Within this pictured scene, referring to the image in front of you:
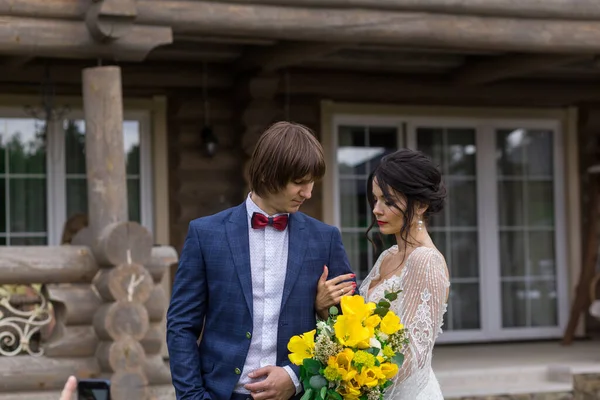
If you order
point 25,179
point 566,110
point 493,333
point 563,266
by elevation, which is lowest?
point 493,333

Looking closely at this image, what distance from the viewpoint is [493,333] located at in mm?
9180

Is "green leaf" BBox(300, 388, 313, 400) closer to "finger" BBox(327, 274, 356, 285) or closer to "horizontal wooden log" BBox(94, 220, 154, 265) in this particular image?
"finger" BBox(327, 274, 356, 285)

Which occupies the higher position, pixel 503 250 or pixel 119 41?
pixel 119 41

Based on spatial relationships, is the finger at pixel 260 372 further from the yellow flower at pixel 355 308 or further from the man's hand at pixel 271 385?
the yellow flower at pixel 355 308

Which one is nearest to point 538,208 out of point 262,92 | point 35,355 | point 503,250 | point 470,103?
point 503,250

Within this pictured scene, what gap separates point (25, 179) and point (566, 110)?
4820mm

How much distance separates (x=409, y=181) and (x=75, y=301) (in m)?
3.42

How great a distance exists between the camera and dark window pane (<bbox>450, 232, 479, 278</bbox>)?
30.0 feet

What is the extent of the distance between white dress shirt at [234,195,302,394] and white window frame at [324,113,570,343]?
6.00 meters

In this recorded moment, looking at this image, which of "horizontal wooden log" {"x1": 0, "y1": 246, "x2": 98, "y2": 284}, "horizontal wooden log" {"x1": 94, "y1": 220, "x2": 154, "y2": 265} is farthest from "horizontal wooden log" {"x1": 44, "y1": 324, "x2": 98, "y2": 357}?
"horizontal wooden log" {"x1": 94, "y1": 220, "x2": 154, "y2": 265}

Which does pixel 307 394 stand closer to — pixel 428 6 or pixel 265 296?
pixel 265 296

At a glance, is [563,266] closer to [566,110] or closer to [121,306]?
[566,110]

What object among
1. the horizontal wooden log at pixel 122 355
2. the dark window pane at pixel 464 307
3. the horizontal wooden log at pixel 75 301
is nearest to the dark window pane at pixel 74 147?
the horizontal wooden log at pixel 75 301

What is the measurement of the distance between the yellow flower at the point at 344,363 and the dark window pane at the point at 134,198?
5.82 meters
